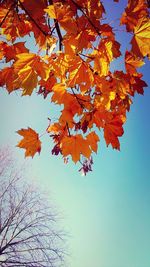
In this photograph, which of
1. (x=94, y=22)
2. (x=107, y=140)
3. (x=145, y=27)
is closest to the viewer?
(x=145, y=27)

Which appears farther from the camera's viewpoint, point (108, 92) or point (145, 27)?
point (108, 92)

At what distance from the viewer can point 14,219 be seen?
45.4ft

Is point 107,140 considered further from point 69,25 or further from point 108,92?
point 69,25

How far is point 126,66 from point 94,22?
0.44 meters

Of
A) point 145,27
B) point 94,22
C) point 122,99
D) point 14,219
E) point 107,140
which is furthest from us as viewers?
point 14,219

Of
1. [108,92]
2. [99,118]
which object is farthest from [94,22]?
[99,118]

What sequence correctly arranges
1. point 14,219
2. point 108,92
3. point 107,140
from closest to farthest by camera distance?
point 107,140 → point 108,92 → point 14,219

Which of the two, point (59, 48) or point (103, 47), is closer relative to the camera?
point (103, 47)

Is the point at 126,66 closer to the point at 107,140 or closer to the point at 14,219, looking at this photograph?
the point at 107,140

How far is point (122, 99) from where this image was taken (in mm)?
2162

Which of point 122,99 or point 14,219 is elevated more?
point 14,219

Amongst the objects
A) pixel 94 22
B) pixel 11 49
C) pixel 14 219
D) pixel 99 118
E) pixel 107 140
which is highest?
pixel 14 219

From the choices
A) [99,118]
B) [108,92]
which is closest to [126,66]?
[108,92]

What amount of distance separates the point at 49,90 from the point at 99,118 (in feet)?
1.68
